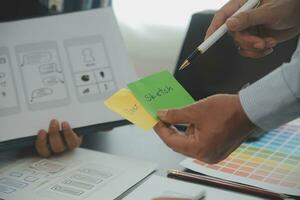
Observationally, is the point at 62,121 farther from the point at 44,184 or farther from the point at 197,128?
the point at 197,128

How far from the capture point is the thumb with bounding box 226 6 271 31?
768mm

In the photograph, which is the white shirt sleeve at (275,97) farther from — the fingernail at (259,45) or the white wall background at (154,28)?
the white wall background at (154,28)

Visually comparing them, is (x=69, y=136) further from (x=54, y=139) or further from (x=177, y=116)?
(x=177, y=116)

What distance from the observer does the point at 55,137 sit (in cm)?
97

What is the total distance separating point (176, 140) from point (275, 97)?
16 centimetres

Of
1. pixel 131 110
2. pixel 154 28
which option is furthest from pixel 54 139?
pixel 154 28

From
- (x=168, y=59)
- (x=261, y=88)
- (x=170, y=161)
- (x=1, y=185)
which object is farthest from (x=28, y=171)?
(x=168, y=59)

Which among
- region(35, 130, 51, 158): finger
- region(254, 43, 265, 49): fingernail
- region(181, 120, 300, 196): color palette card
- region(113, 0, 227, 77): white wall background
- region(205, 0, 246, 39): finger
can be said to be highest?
region(113, 0, 227, 77): white wall background

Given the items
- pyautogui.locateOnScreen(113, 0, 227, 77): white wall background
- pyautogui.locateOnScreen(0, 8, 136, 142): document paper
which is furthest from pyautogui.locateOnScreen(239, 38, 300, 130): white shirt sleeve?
pyautogui.locateOnScreen(113, 0, 227, 77): white wall background

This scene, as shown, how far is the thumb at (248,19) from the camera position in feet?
2.52

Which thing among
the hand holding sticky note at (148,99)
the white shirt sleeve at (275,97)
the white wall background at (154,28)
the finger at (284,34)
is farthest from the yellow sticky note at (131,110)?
the white wall background at (154,28)

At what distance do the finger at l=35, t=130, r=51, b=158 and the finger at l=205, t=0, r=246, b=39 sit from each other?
0.37 metres

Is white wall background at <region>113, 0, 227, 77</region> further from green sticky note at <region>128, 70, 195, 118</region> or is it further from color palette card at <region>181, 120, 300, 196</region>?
green sticky note at <region>128, 70, 195, 118</region>

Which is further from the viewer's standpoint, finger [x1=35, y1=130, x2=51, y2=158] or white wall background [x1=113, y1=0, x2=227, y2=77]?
white wall background [x1=113, y1=0, x2=227, y2=77]
